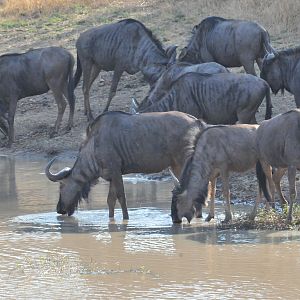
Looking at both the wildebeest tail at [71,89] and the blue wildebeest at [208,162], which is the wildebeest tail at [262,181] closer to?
the blue wildebeest at [208,162]

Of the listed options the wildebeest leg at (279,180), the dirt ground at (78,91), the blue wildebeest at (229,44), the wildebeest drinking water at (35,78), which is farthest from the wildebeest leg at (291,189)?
the wildebeest drinking water at (35,78)

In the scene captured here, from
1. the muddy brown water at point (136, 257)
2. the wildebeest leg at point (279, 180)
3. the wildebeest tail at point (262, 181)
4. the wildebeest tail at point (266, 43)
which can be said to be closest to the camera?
the muddy brown water at point (136, 257)

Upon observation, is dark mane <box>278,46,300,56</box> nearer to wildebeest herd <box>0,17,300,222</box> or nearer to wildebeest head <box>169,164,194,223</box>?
wildebeest herd <box>0,17,300,222</box>

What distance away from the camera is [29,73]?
18.1 m

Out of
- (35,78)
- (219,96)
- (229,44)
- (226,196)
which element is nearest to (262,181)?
(226,196)

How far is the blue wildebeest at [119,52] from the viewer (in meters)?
17.6

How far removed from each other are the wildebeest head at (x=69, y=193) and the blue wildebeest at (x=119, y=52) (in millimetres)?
5379

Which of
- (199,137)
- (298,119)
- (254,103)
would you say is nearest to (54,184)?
(254,103)

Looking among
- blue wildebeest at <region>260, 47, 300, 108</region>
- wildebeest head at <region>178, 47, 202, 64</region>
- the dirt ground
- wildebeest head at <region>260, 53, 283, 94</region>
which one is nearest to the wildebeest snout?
the dirt ground

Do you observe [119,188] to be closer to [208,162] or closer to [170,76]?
[208,162]

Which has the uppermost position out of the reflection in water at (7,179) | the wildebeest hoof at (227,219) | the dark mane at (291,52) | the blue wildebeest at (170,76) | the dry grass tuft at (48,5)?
the dark mane at (291,52)

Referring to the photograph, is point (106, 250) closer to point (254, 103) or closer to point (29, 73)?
point (254, 103)

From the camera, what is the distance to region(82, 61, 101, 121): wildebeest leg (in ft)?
58.9

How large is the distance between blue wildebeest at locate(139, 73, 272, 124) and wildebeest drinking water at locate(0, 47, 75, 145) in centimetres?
416
